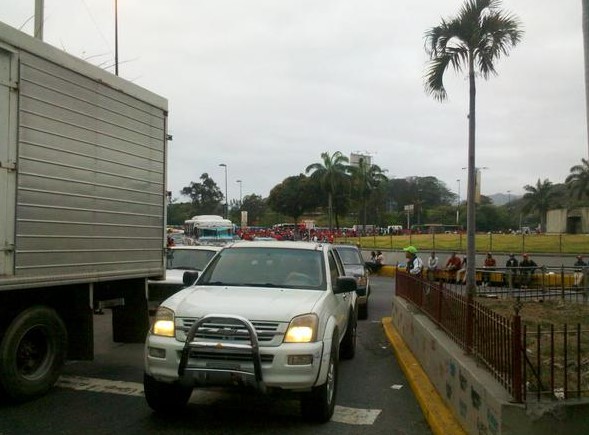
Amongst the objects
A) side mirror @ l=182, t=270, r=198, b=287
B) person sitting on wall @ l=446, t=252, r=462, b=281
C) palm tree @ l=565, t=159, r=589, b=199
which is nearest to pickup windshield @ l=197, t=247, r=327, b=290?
side mirror @ l=182, t=270, r=198, b=287

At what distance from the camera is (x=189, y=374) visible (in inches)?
211

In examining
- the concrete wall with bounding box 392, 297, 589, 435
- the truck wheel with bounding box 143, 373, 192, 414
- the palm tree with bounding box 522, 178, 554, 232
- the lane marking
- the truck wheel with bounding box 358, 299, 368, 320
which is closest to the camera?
the concrete wall with bounding box 392, 297, 589, 435

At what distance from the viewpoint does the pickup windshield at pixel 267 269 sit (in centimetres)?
681

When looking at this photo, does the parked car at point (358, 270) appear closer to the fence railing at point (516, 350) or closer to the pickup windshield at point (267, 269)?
the fence railing at point (516, 350)

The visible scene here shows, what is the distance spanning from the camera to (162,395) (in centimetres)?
587

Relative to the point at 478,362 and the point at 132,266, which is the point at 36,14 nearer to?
the point at 132,266

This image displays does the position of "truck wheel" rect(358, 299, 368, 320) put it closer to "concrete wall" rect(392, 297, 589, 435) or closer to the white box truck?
"concrete wall" rect(392, 297, 589, 435)

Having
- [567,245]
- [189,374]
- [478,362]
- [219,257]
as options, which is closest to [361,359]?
[219,257]

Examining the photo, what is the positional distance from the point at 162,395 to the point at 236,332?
108 centimetres

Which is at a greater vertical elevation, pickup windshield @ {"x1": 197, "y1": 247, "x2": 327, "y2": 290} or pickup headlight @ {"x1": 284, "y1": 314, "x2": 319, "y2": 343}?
pickup windshield @ {"x1": 197, "y1": 247, "x2": 327, "y2": 290}

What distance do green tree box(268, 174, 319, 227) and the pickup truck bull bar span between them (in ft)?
177

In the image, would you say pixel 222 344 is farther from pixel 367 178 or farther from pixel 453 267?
pixel 367 178

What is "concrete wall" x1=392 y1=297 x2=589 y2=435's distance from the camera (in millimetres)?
4391

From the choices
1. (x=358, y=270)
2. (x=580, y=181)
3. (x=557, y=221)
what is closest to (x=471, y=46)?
(x=358, y=270)
